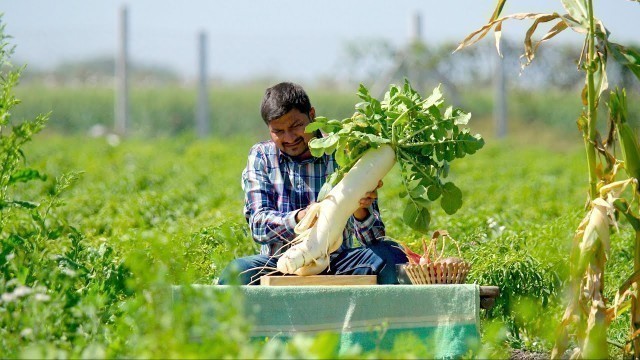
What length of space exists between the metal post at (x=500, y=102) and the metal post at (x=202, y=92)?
184 inches

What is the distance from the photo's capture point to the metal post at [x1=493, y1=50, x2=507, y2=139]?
17984 mm

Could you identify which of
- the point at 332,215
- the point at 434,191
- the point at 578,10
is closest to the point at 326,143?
the point at 332,215

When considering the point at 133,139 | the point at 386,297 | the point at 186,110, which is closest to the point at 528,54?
the point at 386,297

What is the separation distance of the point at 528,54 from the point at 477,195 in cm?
510

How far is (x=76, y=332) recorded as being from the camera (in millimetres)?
3584

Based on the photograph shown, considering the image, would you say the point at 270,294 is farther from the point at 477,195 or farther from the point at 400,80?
the point at 400,80

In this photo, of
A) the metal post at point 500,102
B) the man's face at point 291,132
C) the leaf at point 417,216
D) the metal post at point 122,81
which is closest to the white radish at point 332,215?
the leaf at point 417,216

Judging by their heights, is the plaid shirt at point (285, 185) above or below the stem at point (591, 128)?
below

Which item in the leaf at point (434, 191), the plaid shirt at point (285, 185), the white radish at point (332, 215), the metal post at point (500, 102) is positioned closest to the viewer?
the white radish at point (332, 215)

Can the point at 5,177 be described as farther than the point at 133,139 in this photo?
No

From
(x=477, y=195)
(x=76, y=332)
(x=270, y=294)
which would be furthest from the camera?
(x=477, y=195)

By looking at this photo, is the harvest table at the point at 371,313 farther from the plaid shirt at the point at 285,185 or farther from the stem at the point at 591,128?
the plaid shirt at the point at 285,185

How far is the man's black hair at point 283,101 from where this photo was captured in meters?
4.75

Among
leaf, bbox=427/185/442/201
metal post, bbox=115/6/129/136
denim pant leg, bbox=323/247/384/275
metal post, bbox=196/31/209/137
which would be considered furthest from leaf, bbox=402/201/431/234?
metal post, bbox=196/31/209/137
